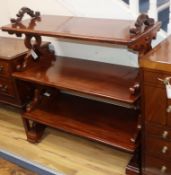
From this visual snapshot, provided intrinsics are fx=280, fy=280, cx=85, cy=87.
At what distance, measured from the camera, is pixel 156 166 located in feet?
4.77

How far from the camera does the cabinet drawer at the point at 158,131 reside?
1.31 metres

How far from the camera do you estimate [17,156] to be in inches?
75.5

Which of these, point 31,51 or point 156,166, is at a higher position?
point 31,51

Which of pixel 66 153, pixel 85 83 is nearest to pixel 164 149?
pixel 85 83

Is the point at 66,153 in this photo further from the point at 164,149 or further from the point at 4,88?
the point at 164,149

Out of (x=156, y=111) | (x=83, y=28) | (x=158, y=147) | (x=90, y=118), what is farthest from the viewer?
(x=90, y=118)

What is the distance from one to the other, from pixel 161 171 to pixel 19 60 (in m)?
1.15

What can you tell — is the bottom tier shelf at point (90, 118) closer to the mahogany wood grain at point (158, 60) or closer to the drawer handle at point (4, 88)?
the drawer handle at point (4, 88)

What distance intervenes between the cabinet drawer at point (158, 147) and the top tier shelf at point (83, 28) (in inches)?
19.5

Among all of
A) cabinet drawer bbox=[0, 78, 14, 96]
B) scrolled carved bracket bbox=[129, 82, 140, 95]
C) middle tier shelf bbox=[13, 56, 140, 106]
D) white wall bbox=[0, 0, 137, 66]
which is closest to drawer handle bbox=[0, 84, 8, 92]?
cabinet drawer bbox=[0, 78, 14, 96]

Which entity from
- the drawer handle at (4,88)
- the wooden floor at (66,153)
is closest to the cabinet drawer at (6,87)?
the drawer handle at (4,88)

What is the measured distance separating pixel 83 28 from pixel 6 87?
2.60 ft

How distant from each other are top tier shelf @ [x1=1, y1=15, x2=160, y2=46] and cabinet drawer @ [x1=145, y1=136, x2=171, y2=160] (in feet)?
1.62

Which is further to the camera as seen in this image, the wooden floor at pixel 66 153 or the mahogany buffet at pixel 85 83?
the wooden floor at pixel 66 153
